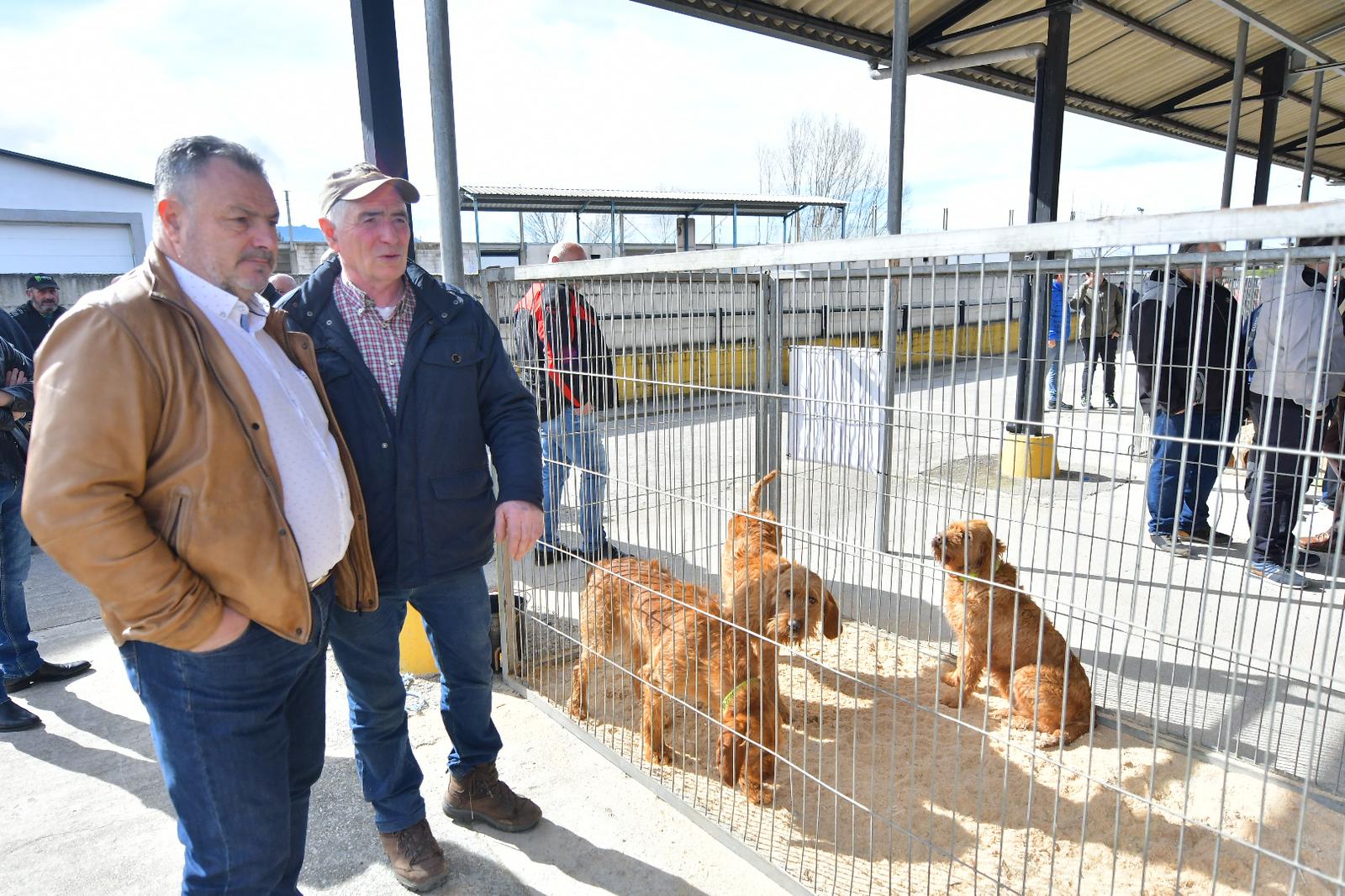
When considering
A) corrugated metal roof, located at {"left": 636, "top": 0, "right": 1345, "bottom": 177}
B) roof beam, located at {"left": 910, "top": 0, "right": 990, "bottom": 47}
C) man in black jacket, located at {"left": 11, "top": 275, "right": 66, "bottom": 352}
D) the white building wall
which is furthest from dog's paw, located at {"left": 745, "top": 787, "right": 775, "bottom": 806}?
the white building wall

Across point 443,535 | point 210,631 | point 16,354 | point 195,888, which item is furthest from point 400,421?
point 16,354

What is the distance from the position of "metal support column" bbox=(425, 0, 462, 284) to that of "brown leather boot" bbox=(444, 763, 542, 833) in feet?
7.20

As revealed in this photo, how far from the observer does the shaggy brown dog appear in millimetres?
2912

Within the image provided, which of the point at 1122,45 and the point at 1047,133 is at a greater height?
the point at 1122,45

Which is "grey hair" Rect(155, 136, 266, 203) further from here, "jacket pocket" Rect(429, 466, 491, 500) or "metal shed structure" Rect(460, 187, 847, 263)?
"metal shed structure" Rect(460, 187, 847, 263)

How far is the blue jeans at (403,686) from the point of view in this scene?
2.45 m

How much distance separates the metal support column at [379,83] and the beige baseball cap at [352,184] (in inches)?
42.3

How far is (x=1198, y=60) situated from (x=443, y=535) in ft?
35.4

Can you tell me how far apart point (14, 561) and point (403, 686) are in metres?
2.62

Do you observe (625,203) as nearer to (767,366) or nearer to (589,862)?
(767,366)

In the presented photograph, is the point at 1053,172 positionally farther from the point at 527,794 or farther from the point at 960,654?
the point at 527,794

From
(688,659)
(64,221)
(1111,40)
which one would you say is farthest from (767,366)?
(64,221)

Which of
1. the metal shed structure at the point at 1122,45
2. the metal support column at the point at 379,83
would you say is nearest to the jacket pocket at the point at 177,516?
the metal support column at the point at 379,83

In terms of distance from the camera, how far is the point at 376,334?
2.38 m
